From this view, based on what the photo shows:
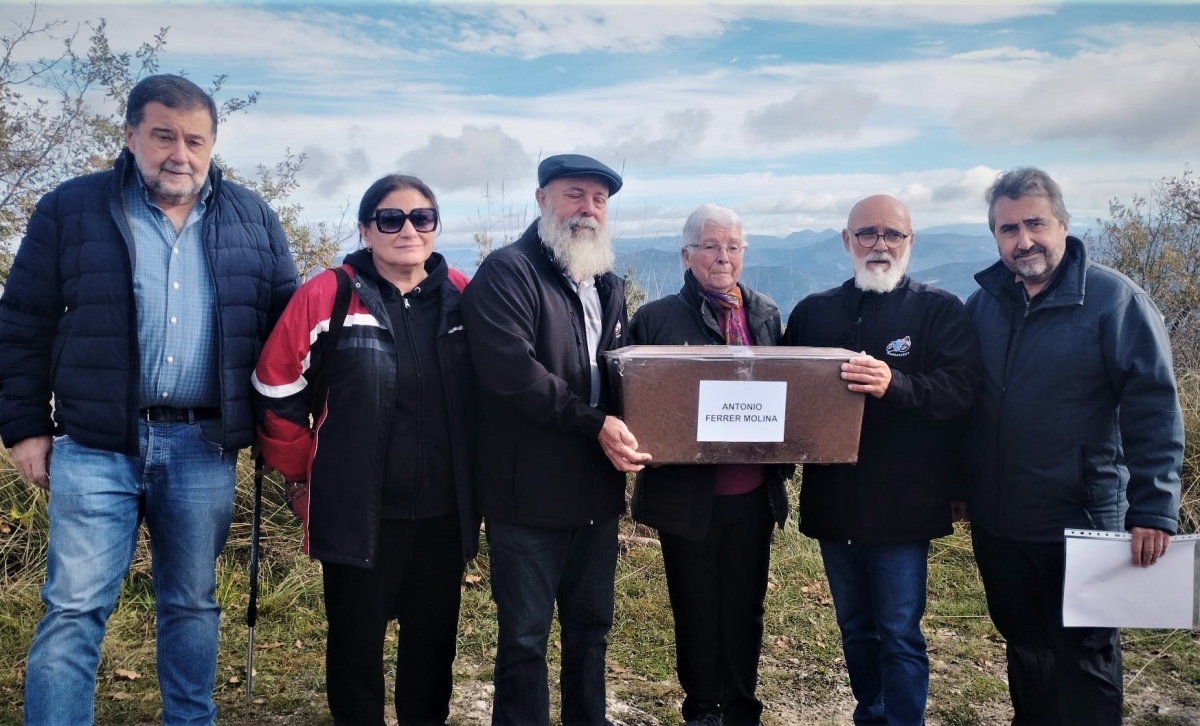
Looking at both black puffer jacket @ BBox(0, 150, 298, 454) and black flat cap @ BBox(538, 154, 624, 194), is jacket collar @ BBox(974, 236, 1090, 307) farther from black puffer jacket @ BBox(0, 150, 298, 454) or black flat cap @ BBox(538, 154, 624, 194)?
black puffer jacket @ BBox(0, 150, 298, 454)

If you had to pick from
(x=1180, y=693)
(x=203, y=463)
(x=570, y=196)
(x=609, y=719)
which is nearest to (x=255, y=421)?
(x=203, y=463)

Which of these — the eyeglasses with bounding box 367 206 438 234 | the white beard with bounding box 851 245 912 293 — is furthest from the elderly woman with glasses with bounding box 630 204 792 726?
the eyeglasses with bounding box 367 206 438 234

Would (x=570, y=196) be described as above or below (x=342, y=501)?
above

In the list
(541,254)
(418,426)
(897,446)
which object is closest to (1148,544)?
(897,446)

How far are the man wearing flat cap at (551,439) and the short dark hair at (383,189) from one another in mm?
413

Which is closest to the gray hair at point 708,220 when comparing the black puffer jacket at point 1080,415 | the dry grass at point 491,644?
the black puffer jacket at point 1080,415

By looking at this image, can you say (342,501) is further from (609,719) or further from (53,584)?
(609,719)

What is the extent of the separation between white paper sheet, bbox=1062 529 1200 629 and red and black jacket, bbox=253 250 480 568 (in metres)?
2.28

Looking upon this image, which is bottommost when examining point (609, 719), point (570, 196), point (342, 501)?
point (609, 719)

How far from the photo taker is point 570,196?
3393 mm

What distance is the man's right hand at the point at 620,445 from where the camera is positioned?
306cm

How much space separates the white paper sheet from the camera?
302 centimetres

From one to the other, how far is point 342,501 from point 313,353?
56cm

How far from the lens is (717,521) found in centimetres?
346
